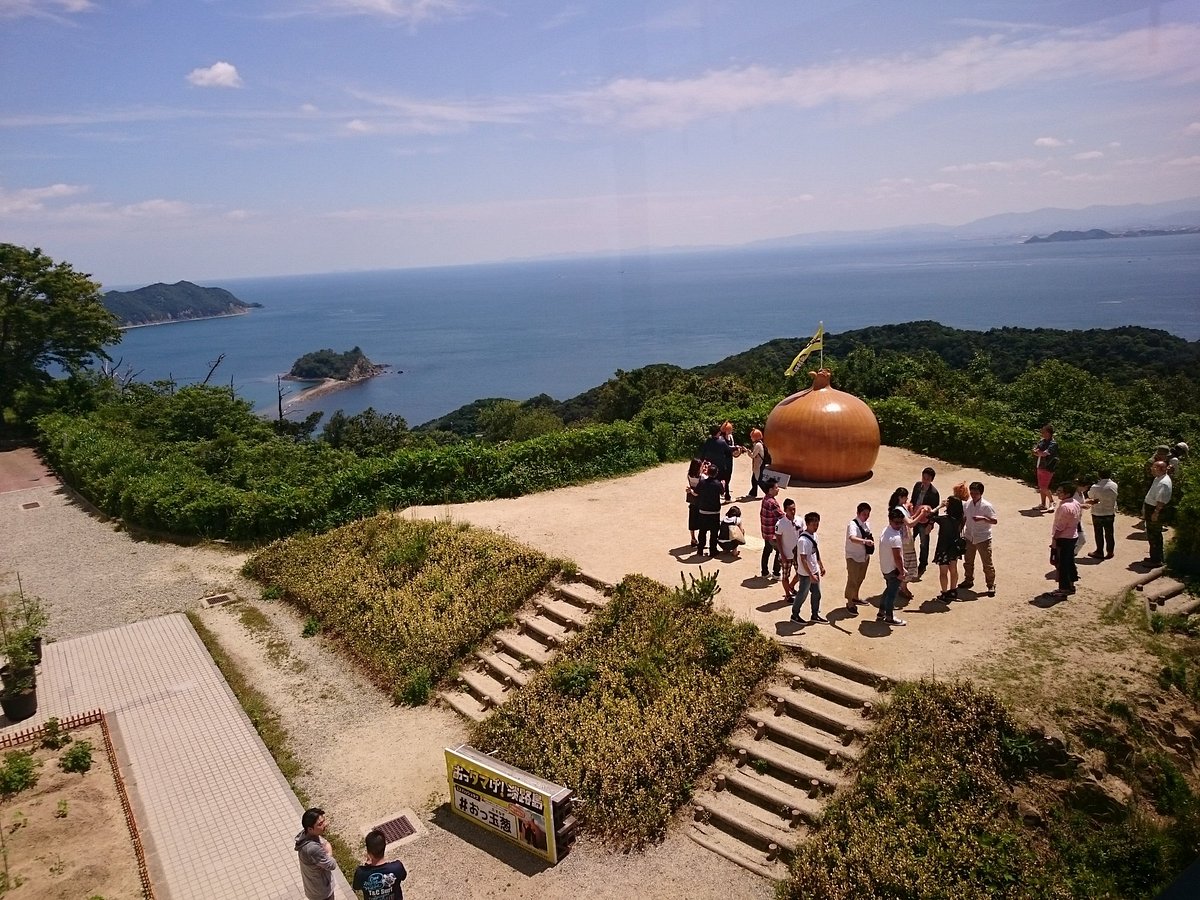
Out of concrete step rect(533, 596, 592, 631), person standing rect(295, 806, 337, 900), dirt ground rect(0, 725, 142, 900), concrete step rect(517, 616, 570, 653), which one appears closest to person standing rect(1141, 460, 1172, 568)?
concrete step rect(533, 596, 592, 631)

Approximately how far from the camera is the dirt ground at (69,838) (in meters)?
8.51

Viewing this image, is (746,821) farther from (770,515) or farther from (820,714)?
(770,515)

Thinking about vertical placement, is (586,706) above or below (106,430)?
below

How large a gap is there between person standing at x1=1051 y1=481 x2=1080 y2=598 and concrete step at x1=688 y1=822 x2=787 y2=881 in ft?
21.2

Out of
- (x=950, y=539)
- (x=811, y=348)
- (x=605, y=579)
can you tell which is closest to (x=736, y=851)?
(x=605, y=579)

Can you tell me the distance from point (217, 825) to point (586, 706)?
482cm

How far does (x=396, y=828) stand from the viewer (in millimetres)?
9453

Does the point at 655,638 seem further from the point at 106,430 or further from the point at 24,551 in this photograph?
the point at 106,430

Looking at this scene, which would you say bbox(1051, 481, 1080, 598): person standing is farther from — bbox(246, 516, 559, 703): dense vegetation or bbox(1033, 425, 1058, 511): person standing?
bbox(246, 516, 559, 703): dense vegetation

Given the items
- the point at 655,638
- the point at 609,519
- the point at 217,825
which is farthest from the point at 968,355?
the point at 217,825

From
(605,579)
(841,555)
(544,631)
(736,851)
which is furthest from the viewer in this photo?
(841,555)

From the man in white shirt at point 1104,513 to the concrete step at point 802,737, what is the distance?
20.9ft

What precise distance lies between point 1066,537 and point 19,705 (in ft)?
52.7

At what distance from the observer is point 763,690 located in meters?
10.4
